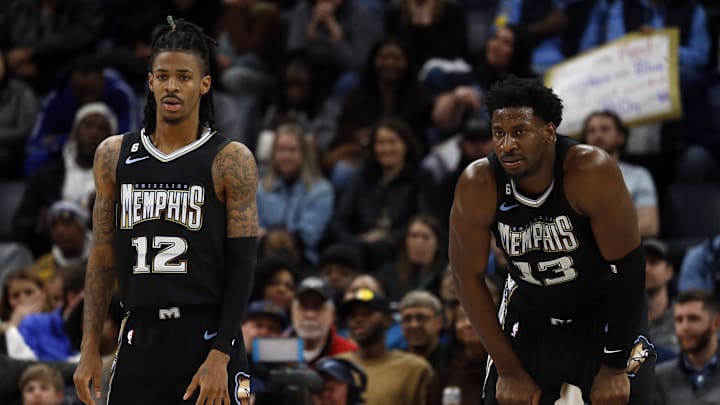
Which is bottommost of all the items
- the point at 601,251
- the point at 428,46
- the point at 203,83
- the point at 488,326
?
the point at 488,326

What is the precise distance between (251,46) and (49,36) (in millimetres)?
2044

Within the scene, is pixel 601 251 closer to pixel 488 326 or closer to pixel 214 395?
pixel 488 326

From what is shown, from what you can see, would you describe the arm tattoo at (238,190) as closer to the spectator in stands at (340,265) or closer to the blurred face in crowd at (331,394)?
the blurred face in crowd at (331,394)

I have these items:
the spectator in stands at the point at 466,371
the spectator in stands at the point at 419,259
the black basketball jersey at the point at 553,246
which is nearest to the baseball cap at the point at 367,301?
the spectator in stands at the point at 466,371

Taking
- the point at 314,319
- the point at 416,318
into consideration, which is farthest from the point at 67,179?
the point at 416,318

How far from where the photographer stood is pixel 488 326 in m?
5.05

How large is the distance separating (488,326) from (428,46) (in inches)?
251

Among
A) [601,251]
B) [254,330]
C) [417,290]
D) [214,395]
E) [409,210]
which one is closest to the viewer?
[214,395]

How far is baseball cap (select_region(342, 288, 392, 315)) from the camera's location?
7.92 m

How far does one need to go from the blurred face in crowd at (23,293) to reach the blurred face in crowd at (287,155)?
82.9 inches

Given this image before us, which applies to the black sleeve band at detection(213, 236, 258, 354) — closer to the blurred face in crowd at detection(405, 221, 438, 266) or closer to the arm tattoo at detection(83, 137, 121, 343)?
the arm tattoo at detection(83, 137, 121, 343)

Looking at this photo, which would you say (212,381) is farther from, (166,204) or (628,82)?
(628,82)

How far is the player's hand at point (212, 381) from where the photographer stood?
4562mm

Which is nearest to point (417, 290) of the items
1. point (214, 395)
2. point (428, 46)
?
point (428, 46)
